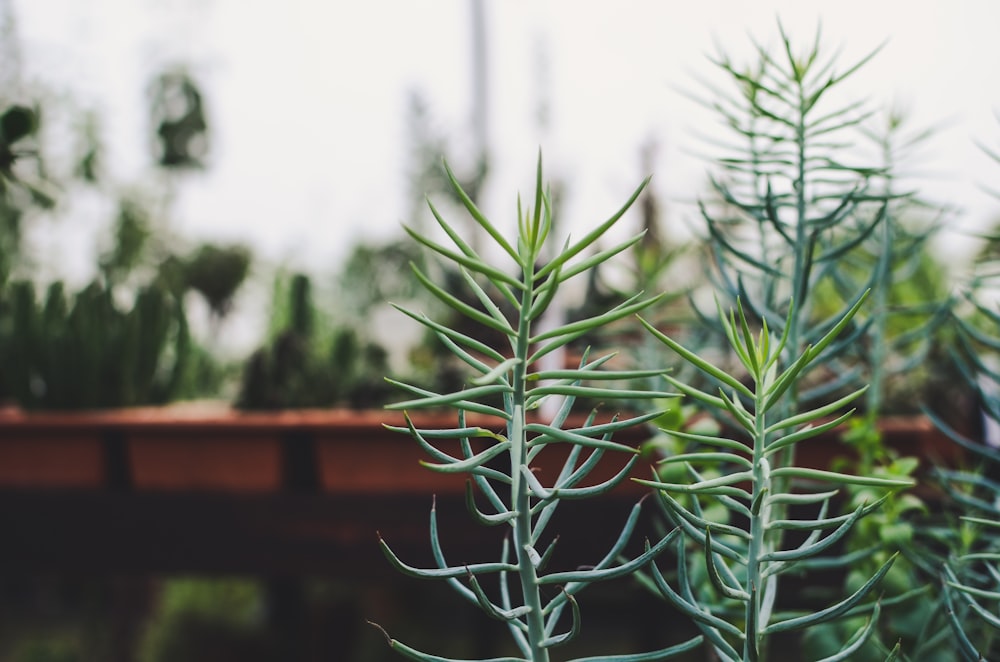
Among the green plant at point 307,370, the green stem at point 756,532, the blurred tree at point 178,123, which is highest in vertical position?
the blurred tree at point 178,123

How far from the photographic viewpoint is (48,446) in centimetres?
61

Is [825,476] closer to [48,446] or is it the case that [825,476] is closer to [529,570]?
[529,570]

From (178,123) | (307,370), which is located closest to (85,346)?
(307,370)

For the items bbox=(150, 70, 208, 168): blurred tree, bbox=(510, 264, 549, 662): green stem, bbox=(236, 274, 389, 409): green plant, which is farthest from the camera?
bbox=(150, 70, 208, 168): blurred tree

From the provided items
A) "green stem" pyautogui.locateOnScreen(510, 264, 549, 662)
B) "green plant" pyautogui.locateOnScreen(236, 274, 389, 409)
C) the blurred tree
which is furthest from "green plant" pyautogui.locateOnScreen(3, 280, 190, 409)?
"green stem" pyautogui.locateOnScreen(510, 264, 549, 662)

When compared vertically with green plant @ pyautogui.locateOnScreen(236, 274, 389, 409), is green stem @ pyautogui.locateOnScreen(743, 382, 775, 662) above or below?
above

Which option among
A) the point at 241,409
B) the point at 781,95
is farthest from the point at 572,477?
the point at 241,409

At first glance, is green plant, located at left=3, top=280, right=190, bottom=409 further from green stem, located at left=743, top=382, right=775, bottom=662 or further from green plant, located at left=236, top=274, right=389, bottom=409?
green stem, located at left=743, top=382, right=775, bottom=662

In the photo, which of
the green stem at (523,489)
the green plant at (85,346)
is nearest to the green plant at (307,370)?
the green plant at (85,346)

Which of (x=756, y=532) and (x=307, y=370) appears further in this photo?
(x=307, y=370)

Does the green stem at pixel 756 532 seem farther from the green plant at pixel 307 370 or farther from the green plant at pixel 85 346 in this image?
the green plant at pixel 85 346

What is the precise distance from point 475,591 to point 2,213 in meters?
0.99

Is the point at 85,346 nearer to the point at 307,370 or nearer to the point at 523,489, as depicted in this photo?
the point at 307,370

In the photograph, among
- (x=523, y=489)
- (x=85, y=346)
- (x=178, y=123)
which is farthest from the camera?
(x=178, y=123)
